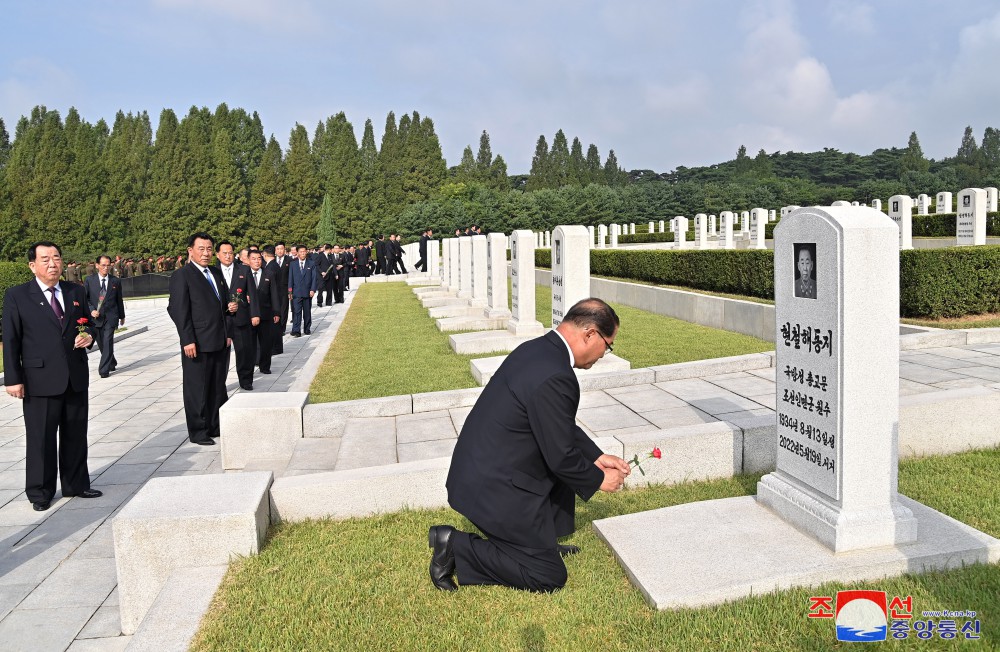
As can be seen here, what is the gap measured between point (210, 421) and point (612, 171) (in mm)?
91065

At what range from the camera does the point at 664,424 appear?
5.92 m

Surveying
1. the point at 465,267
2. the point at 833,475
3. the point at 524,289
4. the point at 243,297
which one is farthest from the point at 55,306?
the point at 465,267

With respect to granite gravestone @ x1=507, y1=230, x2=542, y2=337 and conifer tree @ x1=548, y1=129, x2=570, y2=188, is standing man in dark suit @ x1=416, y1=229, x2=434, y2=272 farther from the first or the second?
conifer tree @ x1=548, y1=129, x2=570, y2=188

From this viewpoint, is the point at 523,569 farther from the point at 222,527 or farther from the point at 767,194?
the point at 767,194

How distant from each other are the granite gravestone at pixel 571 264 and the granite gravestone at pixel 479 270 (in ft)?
17.5

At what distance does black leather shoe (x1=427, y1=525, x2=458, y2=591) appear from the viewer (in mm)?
3555

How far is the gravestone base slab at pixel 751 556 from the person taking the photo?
337 cm

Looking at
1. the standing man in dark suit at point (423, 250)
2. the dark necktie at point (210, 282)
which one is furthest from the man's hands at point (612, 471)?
the standing man in dark suit at point (423, 250)

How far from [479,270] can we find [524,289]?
390 centimetres

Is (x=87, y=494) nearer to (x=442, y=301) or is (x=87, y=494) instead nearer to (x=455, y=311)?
(x=455, y=311)

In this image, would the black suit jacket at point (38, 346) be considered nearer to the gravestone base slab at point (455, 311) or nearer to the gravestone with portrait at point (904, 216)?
the gravestone base slab at point (455, 311)

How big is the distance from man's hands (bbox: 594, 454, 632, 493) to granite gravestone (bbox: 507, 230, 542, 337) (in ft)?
22.4

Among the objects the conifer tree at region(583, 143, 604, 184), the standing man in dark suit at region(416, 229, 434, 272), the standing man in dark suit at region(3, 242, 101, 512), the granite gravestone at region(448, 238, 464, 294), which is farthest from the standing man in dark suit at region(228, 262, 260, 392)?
the conifer tree at region(583, 143, 604, 184)

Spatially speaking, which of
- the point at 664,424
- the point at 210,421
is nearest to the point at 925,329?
the point at 664,424
